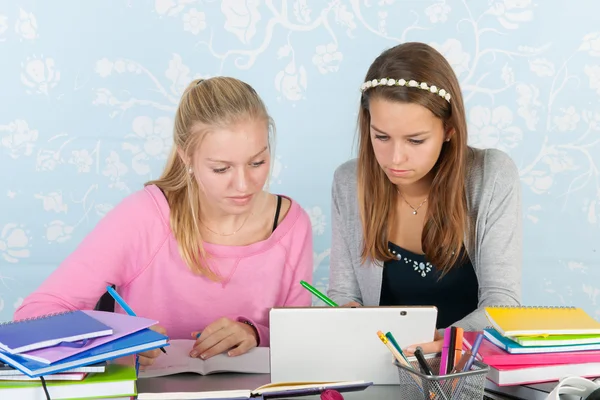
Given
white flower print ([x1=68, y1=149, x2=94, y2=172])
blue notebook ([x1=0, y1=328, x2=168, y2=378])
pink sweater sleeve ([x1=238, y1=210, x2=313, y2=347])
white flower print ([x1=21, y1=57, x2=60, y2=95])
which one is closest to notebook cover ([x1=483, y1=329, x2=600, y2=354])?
blue notebook ([x1=0, y1=328, x2=168, y2=378])

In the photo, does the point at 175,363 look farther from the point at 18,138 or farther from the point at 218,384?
the point at 18,138

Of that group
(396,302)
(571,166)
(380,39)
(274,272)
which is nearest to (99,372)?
(274,272)

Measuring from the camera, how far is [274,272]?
1860 mm

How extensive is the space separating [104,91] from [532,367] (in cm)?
185

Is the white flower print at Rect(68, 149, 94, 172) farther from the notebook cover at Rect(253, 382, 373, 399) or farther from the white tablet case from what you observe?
the notebook cover at Rect(253, 382, 373, 399)

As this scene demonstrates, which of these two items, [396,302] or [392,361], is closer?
[392,361]

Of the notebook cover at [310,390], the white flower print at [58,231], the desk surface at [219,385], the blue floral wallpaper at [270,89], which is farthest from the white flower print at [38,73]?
the notebook cover at [310,390]

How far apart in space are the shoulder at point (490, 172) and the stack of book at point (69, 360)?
90 cm

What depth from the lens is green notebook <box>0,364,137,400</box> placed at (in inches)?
44.3

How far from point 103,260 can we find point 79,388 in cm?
61

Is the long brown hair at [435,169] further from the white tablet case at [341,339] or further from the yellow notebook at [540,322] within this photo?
the white tablet case at [341,339]

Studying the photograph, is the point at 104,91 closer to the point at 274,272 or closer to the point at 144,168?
the point at 144,168

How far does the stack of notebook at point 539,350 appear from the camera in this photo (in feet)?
4.02

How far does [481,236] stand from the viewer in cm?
179
